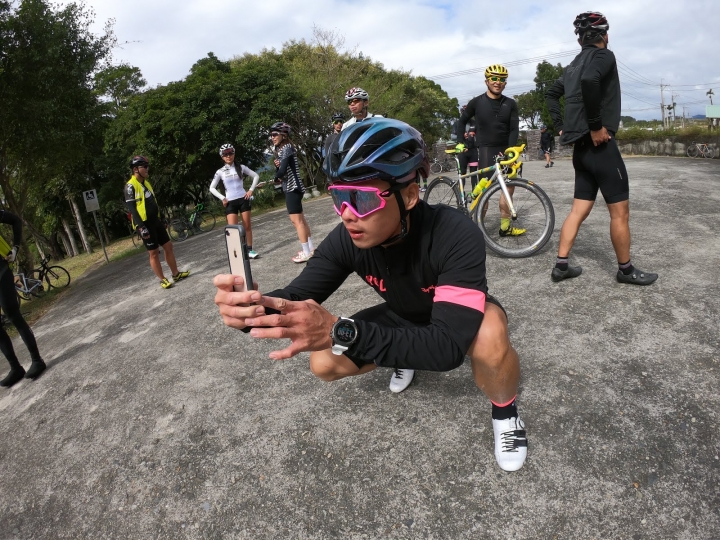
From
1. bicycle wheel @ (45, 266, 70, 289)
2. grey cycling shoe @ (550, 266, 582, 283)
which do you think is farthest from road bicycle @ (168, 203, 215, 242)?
grey cycling shoe @ (550, 266, 582, 283)

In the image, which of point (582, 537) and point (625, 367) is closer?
point (582, 537)

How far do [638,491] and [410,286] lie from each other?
4.64 feet

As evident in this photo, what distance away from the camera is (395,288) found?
2287mm

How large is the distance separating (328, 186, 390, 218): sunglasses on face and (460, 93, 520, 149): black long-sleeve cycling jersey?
4259 mm

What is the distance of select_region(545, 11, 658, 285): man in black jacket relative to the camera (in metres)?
3.57

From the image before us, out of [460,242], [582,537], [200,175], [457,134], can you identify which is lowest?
[582,537]

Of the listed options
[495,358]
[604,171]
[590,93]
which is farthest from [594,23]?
[495,358]

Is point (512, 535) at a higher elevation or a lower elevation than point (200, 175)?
lower

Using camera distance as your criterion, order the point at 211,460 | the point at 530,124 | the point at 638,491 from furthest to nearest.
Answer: the point at 530,124, the point at 211,460, the point at 638,491

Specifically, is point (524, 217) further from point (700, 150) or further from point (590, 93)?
point (700, 150)

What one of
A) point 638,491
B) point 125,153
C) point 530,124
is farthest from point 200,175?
point 530,124

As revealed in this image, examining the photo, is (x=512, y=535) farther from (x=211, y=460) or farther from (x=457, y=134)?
(x=457, y=134)

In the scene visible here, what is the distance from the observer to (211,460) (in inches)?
102

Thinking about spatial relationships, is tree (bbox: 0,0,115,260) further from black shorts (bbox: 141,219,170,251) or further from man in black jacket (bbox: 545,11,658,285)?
man in black jacket (bbox: 545,11,658,285)
